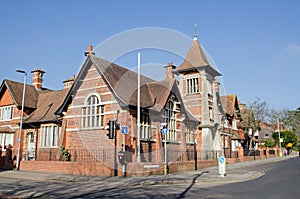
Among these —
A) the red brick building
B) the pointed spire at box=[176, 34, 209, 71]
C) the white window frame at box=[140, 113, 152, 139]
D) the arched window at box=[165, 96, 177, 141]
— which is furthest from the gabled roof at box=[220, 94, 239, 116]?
the white window frame at box=[140, 113, 152, 139]

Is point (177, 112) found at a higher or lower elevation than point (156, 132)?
higher

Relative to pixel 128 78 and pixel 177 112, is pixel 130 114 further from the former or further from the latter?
pixel 177 112

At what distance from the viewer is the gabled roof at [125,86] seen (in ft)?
77.9

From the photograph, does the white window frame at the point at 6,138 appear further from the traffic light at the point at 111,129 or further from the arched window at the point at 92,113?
the traffic light at the point at 111,129

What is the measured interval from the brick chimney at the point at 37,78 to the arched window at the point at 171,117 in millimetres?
17714

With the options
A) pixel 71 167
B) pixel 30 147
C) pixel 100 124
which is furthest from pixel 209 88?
pixel 30 147

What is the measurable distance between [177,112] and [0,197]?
20.2 m

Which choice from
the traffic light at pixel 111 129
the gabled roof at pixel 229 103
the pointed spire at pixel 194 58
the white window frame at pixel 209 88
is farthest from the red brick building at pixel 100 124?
the gabled roof at pixel 229 103

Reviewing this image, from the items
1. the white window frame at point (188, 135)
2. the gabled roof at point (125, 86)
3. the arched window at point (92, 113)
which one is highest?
the gabled roof at point (125, 86)

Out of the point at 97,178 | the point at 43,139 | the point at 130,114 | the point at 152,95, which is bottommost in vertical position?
the point at 97,178

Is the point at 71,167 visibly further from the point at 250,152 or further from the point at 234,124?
the point at 234,124

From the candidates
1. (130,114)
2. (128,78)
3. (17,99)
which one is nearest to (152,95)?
(128,78)

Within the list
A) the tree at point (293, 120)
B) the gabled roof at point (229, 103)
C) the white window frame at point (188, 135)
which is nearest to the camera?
the white window frame at point (188, 135)

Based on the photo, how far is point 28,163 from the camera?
24.8 m
